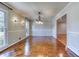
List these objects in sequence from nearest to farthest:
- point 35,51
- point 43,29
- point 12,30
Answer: point 35,51 → point 12,30 → point 43,29

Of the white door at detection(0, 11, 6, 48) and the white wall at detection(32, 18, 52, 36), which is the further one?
the white wall at detection(32, 18, 52, 36)

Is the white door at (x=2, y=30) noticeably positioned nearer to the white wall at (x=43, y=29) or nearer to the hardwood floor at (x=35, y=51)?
the hardwood floor at (x=35, y=51)

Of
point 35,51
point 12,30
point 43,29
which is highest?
point 12,30

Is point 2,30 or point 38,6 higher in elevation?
point 38,6

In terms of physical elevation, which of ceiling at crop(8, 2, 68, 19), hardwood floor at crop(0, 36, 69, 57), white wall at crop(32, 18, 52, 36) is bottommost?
hardwood floor at crop(0, 36, 69, 57)

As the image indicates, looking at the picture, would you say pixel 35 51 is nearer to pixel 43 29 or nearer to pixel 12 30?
pixel 12 30

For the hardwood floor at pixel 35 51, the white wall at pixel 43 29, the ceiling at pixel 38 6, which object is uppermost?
the ceiling at pixel 38 6

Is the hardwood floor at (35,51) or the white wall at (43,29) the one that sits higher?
the white wall at (43,29)

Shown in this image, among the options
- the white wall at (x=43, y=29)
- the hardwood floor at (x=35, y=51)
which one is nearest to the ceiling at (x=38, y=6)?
the hardwood floor at (x=35, y=51)

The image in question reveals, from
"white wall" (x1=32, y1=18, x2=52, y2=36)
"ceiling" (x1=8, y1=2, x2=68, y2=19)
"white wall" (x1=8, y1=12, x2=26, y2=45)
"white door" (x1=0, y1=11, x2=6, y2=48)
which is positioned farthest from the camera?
"white wall" (x1=32, y1=18, x2=52, y2=36)

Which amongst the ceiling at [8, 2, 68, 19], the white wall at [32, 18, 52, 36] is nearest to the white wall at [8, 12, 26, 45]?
the ceiling at [8, 2, 68, 19]

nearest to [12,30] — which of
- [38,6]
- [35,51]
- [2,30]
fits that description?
[2,30]

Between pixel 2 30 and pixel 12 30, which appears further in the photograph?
pixel 12 30

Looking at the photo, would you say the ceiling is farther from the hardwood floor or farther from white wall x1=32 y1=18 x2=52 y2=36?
white wall x1=32 y1=18 x2=52 y2=36
